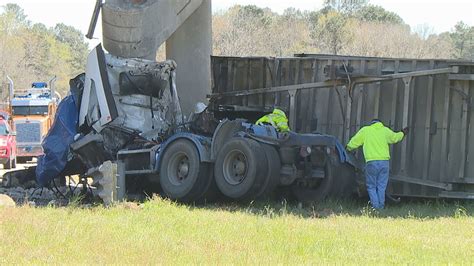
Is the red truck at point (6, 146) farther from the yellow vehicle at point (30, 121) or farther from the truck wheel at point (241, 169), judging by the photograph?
the truck wheel at point (241, 169)

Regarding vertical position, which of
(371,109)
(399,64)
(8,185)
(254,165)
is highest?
(399,64)

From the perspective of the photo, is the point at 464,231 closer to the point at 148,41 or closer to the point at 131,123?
the point at 131,123

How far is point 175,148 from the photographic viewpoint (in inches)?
496

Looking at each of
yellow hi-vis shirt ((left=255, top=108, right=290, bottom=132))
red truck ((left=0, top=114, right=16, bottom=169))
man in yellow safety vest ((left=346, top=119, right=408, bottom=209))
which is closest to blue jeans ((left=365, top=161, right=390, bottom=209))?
man in yellow safety vest ((left=346, top=119, right=408, bottom=209))

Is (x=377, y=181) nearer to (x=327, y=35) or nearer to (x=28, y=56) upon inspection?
(x=327, y=35)

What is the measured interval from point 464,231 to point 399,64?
450cm

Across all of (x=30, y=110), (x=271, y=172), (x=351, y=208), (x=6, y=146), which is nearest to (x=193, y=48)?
(x=6, y=146)

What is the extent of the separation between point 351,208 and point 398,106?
2.26m

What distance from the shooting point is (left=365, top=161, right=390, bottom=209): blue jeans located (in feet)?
39.2

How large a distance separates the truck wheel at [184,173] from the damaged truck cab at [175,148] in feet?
0.05

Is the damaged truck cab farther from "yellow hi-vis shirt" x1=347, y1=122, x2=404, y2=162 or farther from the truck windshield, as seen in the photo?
the truck windshield

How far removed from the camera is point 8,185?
15195mm

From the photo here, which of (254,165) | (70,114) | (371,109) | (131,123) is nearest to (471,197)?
(371,109)

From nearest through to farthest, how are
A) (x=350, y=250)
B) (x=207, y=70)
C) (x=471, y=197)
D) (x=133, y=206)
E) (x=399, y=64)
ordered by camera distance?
(x=350, y=250), (x=133, y=206), (x=471, y=197), (x=399, y=64), (x=207, y=70)
